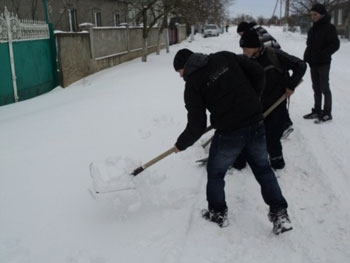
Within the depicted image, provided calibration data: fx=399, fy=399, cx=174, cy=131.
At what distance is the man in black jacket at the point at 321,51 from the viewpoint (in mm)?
5793

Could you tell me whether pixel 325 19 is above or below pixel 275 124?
above

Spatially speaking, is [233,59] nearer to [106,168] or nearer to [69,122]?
[106,168]

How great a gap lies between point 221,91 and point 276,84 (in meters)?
1.51

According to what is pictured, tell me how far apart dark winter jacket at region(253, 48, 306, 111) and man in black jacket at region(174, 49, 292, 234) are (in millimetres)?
1016

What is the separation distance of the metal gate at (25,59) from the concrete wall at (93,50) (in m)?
0.33

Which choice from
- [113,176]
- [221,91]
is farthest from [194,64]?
[113,176]

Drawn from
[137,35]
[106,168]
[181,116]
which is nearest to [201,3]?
[137,35]

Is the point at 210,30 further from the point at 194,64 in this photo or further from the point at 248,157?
the point at 194,64

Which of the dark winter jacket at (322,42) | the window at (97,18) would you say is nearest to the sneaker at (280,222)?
the dark winter jacket at (322,42)

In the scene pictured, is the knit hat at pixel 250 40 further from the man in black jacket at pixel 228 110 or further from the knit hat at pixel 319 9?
the knit hat at pixel 319 9

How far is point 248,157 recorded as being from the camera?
317 centimetres

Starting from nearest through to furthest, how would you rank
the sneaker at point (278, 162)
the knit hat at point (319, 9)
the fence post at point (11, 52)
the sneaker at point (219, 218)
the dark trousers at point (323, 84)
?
the sneaker at point (219, 218), the sneaker at point (278, 162), the knit hat at point (319, 9), the dark trousers at point (323, 84), the fence post at point (11, 52)

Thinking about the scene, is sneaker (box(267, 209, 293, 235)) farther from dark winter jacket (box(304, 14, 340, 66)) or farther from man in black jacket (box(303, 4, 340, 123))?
dark winter jacket (box(304, 14, 340, 66))

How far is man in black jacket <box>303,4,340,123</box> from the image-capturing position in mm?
5793
